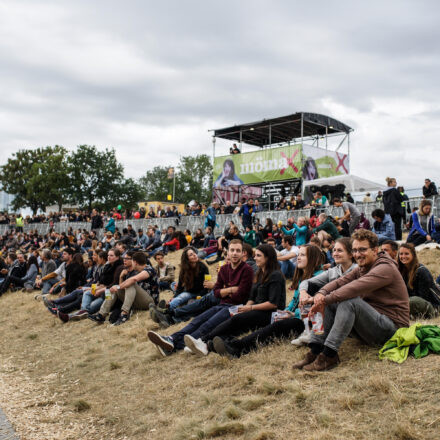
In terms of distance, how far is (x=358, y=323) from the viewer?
4715 millimetres

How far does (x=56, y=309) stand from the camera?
1095 cm

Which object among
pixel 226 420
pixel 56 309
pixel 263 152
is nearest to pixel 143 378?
pixel 226 420

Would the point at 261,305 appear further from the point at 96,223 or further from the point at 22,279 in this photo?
the point at 96,223

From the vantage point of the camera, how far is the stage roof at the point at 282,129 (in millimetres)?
28453

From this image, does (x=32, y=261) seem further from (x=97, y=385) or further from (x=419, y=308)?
(x=419, y=308)

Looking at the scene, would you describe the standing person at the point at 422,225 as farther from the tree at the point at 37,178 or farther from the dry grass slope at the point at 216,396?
the tree at the point at 37,178

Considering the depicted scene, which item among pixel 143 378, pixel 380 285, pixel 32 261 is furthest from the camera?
pixel 32 261

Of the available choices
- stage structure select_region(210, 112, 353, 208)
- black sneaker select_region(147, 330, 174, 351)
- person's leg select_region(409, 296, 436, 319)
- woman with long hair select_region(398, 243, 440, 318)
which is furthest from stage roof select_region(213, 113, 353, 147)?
black sneaker select_region(147, 330, 174, 351)

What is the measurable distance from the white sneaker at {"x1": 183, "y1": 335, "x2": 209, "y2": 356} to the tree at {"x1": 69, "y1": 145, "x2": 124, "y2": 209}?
61.5 meters

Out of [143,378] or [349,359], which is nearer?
[349,359]

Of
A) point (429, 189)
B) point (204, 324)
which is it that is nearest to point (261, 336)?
point (204, 324)

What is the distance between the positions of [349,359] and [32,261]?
14404 mm

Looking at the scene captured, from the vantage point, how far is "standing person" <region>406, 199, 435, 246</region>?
11461 millimetres

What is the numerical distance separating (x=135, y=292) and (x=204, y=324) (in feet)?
10.5
